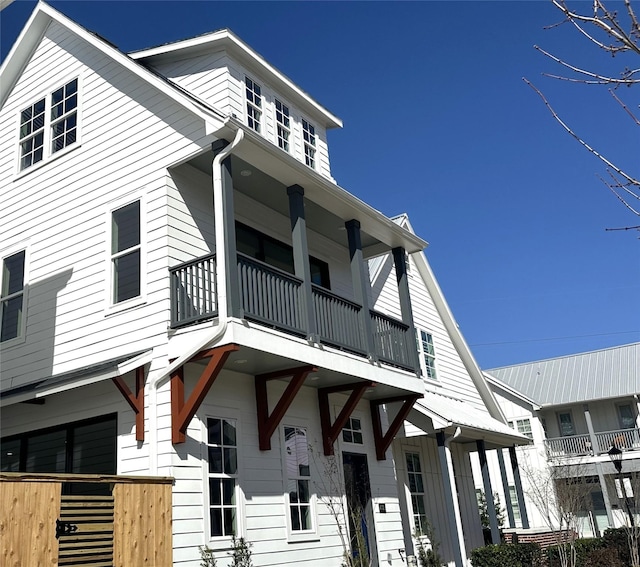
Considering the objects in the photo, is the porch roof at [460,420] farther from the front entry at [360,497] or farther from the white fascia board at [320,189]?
the white fascia board at [320,189]

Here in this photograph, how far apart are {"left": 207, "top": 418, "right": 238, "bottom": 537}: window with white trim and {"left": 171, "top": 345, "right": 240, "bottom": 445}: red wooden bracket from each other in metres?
0.80

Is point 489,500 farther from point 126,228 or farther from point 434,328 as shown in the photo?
point 126,228

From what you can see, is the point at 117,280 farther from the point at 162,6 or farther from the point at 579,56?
the point at 579,56

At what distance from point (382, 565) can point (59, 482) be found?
7.68 metres

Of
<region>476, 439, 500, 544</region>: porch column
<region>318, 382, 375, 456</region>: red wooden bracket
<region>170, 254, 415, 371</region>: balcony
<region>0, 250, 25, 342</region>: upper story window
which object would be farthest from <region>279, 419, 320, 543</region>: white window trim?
<region>476, 439, 500, 544</region>: porch column

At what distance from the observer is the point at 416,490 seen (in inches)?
670

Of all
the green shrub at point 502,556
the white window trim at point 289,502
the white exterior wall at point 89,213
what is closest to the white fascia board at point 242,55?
the white exterior wall at point 89,213

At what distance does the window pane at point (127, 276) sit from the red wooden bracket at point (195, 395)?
80.1 inches

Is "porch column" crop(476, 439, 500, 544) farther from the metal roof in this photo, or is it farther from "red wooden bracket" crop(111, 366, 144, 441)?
the metal roof

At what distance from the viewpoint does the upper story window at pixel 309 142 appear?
15.8m

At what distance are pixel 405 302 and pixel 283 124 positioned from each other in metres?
4.80

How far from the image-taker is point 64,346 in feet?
38.7

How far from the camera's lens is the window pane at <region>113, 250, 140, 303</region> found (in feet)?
36.7

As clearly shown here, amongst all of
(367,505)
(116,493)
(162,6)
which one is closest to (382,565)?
(367,505)
